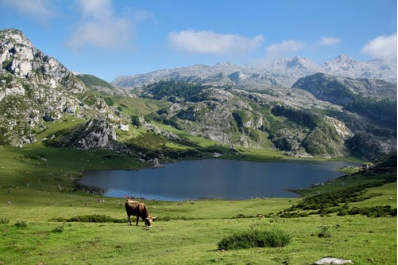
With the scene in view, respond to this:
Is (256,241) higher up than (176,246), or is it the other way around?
(256,241)

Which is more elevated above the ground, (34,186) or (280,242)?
(280,242)

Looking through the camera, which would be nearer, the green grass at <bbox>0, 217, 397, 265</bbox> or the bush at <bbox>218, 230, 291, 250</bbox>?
the green grass at <bbox>0, 217, 397, 265</bbox>

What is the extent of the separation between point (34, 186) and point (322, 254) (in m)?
150

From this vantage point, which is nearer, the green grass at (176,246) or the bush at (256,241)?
the green grass at (176,246)

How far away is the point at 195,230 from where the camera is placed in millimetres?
35250

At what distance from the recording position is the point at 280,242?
2375cm

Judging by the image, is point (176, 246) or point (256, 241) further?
point (176, 246)

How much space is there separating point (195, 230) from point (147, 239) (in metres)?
6.84

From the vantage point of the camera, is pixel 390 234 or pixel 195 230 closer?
pixel 390 234

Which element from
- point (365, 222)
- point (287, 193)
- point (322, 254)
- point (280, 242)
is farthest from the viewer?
point (287, 193)

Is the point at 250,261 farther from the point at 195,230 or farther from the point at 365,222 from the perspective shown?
the point at 365,222

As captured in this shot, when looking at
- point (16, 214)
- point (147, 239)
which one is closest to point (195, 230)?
point (147, 239)

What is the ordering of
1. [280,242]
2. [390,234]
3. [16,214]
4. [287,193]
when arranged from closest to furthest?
[280,242], [390,234], [16,214], [287,193]

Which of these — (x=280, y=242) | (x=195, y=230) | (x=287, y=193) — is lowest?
(x=287, y=193)
